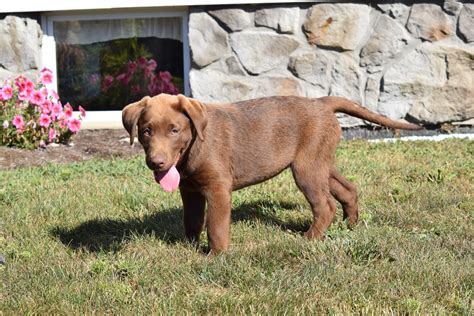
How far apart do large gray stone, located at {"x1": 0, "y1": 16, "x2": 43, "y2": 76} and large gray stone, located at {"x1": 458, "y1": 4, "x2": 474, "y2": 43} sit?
516cm

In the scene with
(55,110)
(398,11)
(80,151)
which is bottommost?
(80,151)

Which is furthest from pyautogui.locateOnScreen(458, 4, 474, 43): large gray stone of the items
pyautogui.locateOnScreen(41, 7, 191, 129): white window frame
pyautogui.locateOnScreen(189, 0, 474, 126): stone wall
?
pyautogui.locateOnScreen(41, 7, 191, 129): white window frame

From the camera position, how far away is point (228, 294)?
346cm

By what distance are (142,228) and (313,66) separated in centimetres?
435

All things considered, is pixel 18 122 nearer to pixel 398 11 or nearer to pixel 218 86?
pixel 218 86

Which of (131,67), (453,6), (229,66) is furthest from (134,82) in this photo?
(453,6)

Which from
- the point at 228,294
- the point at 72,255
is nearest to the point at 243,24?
the point at 72,255

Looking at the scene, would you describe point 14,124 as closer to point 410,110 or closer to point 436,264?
point 410,110

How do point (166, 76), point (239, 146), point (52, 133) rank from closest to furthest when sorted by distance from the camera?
1. point (239, 146)
2. point (52, 133)
3. point (166, 76)

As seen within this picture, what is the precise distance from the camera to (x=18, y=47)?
893 cm

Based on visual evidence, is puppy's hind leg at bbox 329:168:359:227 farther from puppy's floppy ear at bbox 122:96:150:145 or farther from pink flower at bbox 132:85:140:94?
pink flower at bbox 132:85:140:94

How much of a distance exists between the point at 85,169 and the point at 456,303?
14.2 feet

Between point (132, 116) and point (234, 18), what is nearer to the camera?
point (132, 116)

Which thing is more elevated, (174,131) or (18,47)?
(174,131)
